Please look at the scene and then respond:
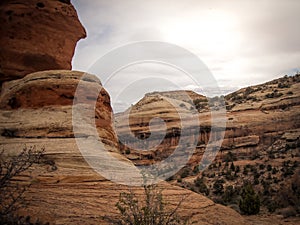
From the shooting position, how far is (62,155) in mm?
8578

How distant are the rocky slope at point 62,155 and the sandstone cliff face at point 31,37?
7.36ft

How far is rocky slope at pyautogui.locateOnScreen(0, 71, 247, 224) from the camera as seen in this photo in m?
7.18

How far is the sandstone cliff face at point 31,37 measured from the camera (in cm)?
1395

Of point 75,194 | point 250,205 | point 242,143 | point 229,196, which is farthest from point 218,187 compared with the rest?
point 75,194

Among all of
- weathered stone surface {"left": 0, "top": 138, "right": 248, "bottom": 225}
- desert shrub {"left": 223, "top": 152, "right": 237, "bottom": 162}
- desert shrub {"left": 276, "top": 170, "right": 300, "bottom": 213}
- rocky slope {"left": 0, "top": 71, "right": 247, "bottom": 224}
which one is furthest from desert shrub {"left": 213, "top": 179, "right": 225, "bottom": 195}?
weathered stone surface {"left": 0, "top": 138, "right": 248, "bottom": 225}

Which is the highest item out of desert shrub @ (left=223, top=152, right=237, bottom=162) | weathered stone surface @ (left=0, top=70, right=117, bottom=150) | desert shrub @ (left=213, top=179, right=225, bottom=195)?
desert shrub @ (left=223, top=152, right=237, bottom=162)

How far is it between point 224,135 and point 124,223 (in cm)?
2470

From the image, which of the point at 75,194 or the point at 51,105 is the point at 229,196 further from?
the point at 75,194

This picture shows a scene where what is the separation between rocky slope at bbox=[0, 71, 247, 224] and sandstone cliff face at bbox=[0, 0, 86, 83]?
Result: 2.24 meters

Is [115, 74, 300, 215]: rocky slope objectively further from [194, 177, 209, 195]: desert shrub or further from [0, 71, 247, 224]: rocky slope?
[0, 71, 247, 224]: rocky slope

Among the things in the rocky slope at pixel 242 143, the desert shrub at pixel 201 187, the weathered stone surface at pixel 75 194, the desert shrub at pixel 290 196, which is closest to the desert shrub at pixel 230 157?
the rocky slope at pixel 242 143

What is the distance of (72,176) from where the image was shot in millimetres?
8078

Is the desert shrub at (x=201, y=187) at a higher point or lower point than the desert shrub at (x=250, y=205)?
higher

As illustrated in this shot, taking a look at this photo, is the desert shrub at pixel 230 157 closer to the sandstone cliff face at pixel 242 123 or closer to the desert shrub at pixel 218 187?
the sandstone cliff face at pixel 242 123
